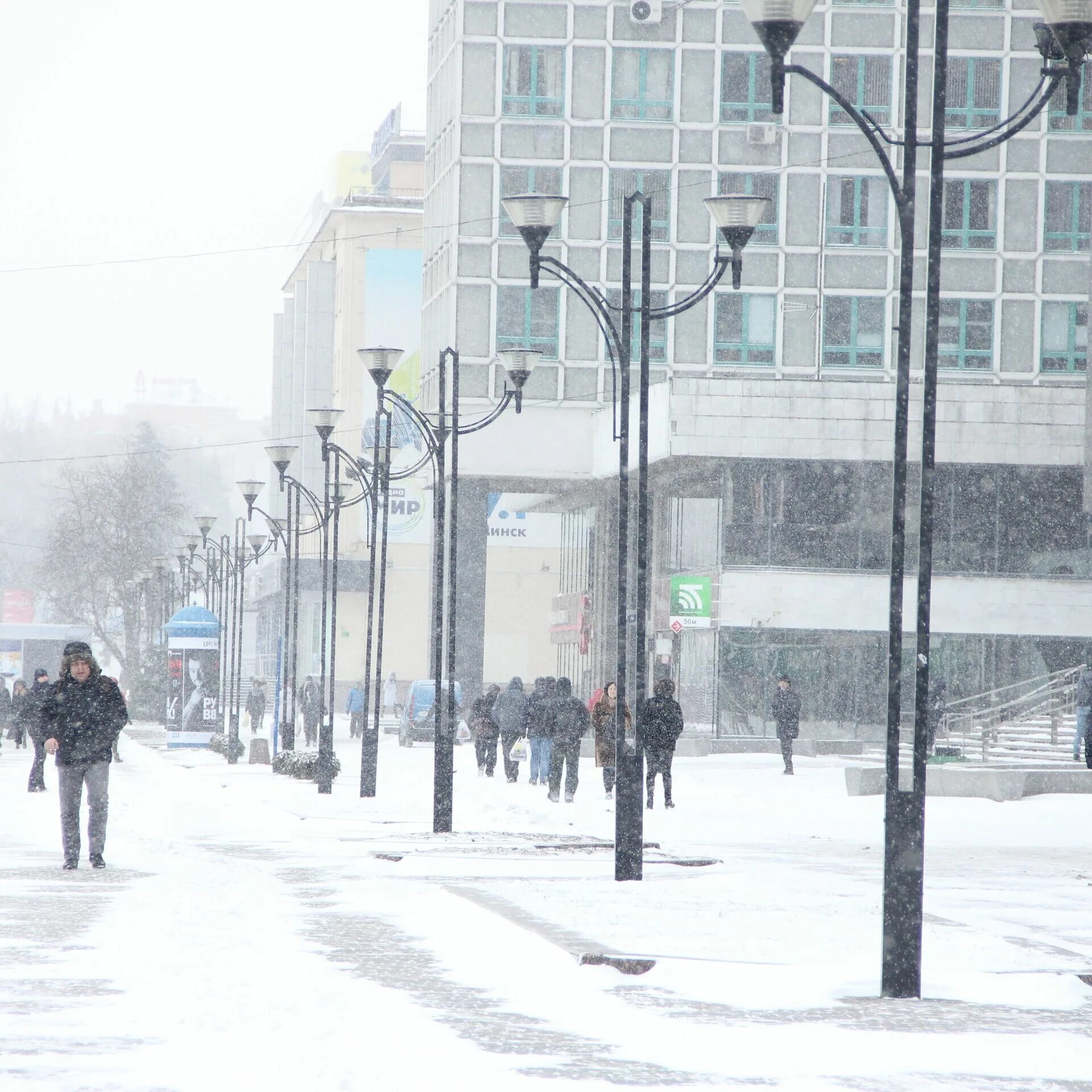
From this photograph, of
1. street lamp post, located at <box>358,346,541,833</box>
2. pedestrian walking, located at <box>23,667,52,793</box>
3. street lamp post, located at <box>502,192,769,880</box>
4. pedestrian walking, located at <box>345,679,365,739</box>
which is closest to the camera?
street lamp post, located at <box>502,192,769,880</box>

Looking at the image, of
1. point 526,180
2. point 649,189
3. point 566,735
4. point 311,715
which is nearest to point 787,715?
point 566,735

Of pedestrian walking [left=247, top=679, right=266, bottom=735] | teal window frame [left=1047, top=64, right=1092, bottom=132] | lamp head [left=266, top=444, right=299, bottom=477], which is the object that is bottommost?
pedestrian walking [left=247, top=679, right=266, bottom=735]

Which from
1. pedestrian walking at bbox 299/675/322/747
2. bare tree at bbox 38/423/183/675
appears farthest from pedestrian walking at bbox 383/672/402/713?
bare tree at bbox 38/423/183/675

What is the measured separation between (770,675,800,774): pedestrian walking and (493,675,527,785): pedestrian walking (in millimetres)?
5073

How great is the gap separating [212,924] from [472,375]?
47602 millimetres

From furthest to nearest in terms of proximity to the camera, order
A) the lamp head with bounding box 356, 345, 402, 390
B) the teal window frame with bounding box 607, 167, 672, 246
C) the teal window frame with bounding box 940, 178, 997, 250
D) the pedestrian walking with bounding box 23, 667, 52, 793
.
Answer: the teal window frame with bounding box 607, 167, 672, 246
the teal window frame with bounding box 940, 178, 997, 250
the pedestrian walking with bounding box 23, 667, 52, 793
the lamp head with bounding box 356, 345, 402, 390

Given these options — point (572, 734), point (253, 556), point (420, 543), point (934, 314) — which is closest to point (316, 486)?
point (420, 543)

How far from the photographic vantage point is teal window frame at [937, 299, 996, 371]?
5819cm

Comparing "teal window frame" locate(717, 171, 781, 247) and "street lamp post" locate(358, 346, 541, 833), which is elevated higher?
"teal window frame" locate(717, 171, 781, 247)

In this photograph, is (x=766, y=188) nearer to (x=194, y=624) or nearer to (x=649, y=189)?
(x=649, y=189)

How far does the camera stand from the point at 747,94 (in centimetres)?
5878

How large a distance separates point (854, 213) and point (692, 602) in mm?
12978

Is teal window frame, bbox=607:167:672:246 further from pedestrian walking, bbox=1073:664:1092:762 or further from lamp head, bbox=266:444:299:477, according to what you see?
pedestrian walking, bbox=1073:664:1092:762

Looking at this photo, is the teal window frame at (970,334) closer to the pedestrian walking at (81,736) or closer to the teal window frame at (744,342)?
the teal window frame at (744,342)
